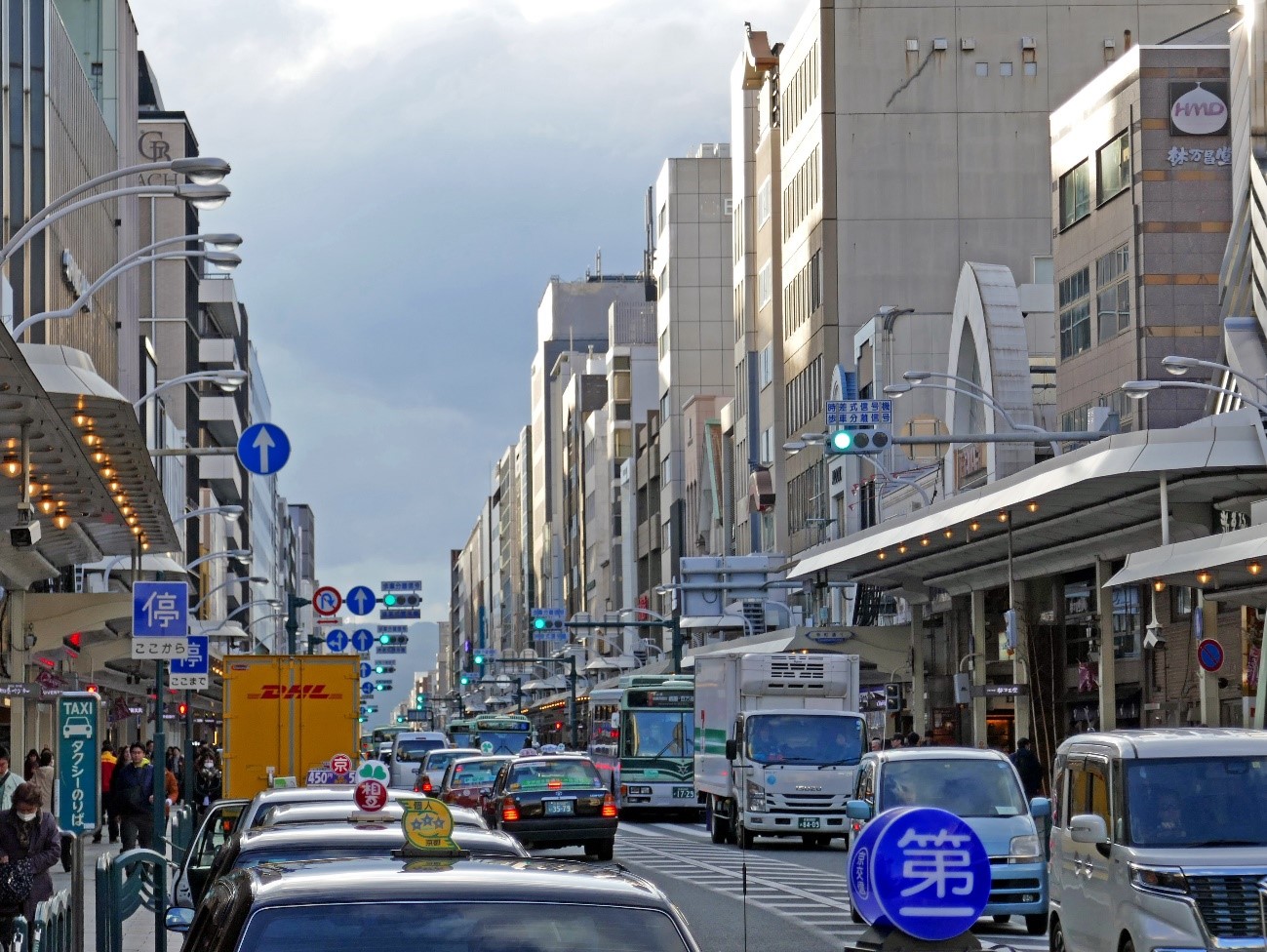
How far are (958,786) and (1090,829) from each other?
8527mm

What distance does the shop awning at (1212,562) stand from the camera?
33.2 meters

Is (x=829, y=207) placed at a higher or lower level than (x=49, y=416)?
higher

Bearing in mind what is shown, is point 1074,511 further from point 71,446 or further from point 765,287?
point 765,287

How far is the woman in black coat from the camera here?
15.7 metres

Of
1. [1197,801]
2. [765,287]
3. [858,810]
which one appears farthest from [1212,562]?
[765,287]

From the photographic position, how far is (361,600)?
4562cm

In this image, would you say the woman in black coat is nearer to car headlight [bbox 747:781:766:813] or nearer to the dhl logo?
the dhl logo

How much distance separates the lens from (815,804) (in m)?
36.5

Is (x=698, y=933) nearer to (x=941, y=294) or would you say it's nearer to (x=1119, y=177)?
(x=1119, y=177)

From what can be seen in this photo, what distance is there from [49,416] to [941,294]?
231 ft

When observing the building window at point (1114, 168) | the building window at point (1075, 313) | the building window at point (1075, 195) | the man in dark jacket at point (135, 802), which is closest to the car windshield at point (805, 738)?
the man in dark jacket at point (135, 802)

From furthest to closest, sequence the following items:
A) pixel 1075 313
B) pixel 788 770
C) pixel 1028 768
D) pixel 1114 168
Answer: pixel 1075 313 < pixel 1114 168 < pixel 1028 768 < pixel 788 770

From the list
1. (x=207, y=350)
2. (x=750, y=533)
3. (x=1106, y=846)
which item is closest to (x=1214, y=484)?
(x=1106, y=846)

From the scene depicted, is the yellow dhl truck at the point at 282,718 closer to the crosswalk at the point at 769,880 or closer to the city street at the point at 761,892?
the city street at the point at 761,892
